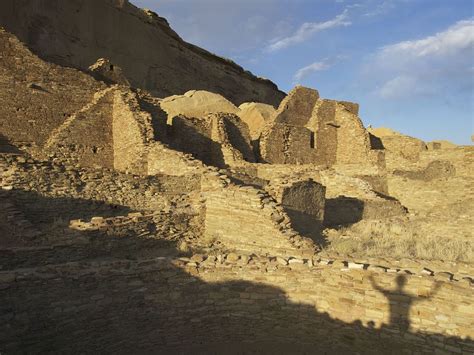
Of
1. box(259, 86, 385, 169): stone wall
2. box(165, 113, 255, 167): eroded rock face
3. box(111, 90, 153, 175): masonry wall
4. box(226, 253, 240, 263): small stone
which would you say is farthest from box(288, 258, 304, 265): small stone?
box(259, 86, 385, 169): stone wall

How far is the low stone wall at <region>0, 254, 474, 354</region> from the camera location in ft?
16.7

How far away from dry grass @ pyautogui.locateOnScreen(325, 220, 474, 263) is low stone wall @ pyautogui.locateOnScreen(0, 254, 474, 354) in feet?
6.89

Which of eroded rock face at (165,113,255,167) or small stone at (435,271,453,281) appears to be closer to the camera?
small stone at (435,271,453,281)

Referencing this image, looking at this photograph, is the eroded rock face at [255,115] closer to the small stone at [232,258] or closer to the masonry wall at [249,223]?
the masonry wall at [249,223]

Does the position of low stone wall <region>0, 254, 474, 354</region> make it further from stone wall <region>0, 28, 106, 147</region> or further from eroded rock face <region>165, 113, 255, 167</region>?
eroded rock face <region>165, 113, 255, 167</region>

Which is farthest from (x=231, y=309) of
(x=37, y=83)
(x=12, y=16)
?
(x=12, y=16)

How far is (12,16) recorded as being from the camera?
21.1 meters

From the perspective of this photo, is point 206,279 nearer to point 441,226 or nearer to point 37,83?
point 441,226

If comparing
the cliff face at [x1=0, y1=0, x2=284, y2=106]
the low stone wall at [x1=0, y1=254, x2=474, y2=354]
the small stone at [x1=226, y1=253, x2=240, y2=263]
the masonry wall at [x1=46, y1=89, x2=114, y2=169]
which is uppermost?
the cliff face at [x1=0, y1=0, x2=284, y2=106]

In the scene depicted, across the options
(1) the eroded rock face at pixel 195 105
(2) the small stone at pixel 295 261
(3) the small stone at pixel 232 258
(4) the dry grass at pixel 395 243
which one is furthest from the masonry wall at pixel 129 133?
(2) the small stone at pixel 295 261

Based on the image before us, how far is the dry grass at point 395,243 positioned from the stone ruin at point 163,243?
2.32ft

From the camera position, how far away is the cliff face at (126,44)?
22.2 meters

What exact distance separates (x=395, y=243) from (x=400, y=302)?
404 centimetres

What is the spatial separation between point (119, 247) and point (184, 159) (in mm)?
4483
